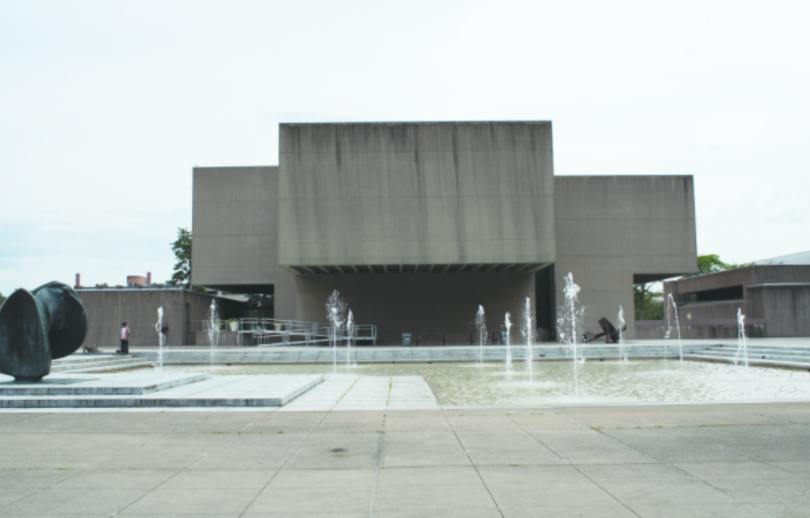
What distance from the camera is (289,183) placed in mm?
29781

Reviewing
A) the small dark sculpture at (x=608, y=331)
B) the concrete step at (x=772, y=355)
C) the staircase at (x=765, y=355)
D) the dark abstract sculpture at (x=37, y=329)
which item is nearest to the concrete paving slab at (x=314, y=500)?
the dark abstract sculpture at (x=37, y=329)

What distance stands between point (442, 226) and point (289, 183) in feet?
24.6

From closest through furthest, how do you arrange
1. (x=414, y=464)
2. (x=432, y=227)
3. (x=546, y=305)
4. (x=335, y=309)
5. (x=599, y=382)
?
(x=414, y=464), (x=599, y=382), (x=432, y=227), (x=335, y=309), (x=546, y=305)

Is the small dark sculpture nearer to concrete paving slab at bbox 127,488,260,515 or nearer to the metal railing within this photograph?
the metal railing

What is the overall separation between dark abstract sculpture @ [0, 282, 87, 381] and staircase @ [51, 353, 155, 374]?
4.94 m

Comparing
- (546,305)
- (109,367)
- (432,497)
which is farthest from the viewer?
(546,305)

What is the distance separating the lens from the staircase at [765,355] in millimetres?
17453

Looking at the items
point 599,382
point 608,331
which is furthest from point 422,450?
point 608,331

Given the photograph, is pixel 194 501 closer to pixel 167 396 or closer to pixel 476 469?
pixel 476 469

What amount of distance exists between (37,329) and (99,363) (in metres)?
9.02

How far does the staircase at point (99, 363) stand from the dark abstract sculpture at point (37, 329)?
195 inches

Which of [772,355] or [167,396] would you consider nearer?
[167,396]

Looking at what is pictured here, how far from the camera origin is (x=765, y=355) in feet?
64.1

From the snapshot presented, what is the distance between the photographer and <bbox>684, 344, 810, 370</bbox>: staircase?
1745cm
